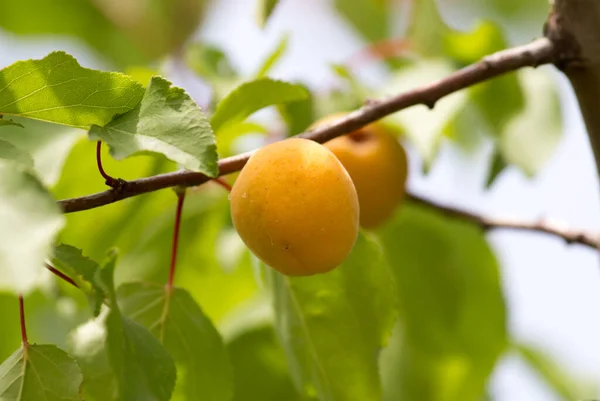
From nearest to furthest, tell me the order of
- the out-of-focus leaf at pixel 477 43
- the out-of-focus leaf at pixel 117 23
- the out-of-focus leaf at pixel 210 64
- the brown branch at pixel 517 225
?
the brown branch at pixel 517 225 < the out-of-focus leaf at pixel 477 43 < the out-of-focus leaf at pixel 210 64 < the out-of-focus leaf at pixel 117 23

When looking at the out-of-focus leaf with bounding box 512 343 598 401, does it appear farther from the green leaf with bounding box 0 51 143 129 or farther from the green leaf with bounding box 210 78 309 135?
the green leaf with bounding box 0 51 143 129

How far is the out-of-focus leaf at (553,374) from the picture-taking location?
175 cm

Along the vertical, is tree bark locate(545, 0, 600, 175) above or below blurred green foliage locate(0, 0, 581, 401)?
above

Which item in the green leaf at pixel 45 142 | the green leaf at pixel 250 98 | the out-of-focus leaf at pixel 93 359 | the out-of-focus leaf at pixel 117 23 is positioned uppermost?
the green leaf at pixel 250 98

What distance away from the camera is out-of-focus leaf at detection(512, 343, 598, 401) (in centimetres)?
175

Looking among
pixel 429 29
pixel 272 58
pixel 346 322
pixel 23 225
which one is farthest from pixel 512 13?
pixel 23 225

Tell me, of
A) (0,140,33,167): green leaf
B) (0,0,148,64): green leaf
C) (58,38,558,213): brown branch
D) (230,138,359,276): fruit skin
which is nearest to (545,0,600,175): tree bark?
(58,38,558,213): brown branch

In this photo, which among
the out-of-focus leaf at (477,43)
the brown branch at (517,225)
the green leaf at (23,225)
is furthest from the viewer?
the out-of-focus leaf at (477,43)

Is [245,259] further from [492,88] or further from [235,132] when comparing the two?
[492,88]

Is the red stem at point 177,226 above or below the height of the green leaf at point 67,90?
below

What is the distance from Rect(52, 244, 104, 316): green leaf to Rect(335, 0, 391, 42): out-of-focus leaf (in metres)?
1.11

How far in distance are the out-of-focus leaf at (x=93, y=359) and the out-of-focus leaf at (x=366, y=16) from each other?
3.36ft

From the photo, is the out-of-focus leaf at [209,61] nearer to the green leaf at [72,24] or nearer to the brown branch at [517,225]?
the brown branch at [517,225]

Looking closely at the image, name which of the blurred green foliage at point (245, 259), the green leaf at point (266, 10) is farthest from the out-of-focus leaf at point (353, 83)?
the green leaf at point (266, 10)
